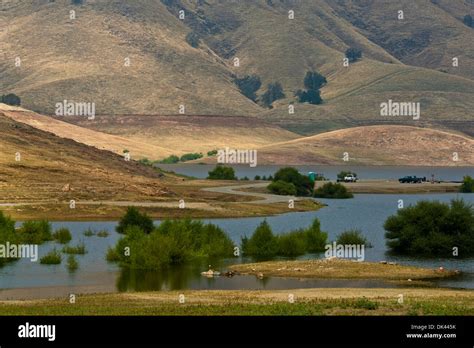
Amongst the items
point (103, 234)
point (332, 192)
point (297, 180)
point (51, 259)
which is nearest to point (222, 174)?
point (297, 180)

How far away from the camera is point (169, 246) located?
204 feet

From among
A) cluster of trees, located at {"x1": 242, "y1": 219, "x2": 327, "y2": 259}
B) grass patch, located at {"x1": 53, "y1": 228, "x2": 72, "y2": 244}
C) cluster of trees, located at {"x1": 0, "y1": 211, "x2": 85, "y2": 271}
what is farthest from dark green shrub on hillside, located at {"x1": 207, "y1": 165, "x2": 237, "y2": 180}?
cluster of trees, located at {"x1": 242, "y1": 219, "x2": 327, "y2": 259}

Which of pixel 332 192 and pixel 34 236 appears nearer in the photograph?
pixel 34 236

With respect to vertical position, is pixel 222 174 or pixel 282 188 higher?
pixel 222 174

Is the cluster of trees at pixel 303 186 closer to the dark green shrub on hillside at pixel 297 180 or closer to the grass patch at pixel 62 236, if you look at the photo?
the dark green shrub on hillside at pixel 297 180

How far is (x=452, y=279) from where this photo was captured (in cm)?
5622

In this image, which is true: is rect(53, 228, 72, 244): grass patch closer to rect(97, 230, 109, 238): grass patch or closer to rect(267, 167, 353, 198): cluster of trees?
rect(97, 230, 109, 238): grass patch

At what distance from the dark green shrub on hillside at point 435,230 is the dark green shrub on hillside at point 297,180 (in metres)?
65.4

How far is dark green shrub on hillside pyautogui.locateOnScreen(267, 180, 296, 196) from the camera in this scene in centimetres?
13412

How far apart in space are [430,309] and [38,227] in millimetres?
41785

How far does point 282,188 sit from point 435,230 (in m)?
64.0

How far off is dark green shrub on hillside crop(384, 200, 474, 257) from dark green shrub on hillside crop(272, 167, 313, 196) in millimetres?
65408

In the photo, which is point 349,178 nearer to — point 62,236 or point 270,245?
point 62,236

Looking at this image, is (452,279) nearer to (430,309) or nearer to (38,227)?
(430,309)
